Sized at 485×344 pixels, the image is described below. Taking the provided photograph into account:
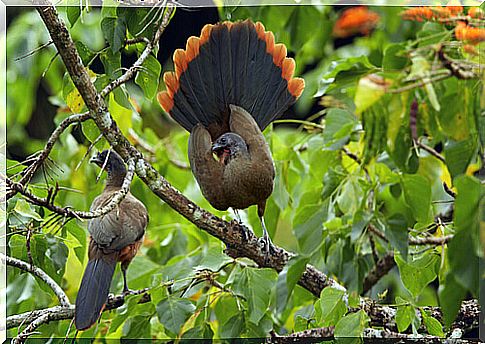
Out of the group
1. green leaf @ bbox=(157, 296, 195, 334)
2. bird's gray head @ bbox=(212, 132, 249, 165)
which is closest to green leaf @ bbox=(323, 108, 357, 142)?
bird's gray head @ bbox=(212, 132, 249, 165)

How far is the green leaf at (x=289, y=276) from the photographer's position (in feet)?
3.09

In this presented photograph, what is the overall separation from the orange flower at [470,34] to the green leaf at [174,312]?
1.56 ft

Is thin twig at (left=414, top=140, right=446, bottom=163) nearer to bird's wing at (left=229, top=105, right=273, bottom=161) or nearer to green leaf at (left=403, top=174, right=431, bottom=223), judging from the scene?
green leaf at (left=403, top=174, right=431, bottom=223)

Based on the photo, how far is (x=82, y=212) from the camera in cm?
85

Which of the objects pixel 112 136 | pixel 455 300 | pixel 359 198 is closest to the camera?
pixel 455 300

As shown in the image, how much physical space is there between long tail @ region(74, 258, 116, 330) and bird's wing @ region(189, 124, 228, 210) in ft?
0.54

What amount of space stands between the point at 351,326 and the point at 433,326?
120 mm

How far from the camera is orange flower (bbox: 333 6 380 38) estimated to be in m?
1.09

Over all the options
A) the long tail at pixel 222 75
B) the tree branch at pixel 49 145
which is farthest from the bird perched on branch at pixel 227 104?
the tree branch at pixel 49 145

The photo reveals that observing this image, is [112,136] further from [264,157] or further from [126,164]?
[264,157]

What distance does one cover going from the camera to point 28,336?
0.97 metres

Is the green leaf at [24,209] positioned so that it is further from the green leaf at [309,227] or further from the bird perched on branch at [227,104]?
the green leaf at [309,227]

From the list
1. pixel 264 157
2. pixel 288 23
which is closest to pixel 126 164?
pixel 264 157

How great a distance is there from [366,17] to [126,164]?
419 mm
